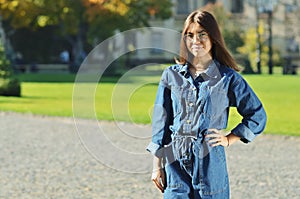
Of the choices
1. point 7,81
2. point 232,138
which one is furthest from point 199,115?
point 7,81

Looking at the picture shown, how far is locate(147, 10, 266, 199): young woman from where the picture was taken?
3.59 metres

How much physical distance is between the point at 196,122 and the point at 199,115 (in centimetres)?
4

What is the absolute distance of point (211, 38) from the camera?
12.1 feet

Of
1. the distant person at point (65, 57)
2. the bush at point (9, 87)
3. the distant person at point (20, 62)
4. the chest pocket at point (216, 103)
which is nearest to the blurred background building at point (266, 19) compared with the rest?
the distant person at point (65, 57)

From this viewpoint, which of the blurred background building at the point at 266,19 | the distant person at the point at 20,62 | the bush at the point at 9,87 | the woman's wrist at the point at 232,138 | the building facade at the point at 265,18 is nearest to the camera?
the woman's wrist at the point at 232,138

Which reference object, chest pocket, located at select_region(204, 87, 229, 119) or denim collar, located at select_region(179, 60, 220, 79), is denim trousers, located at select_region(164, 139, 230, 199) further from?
denim collar, located at select_region(179, 60, 220, 79)

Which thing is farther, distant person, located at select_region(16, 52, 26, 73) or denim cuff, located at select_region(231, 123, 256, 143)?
distant person, located at select_region(16, 52, 26, 73)

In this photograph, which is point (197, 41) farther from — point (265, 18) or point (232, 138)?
point (265, 18)

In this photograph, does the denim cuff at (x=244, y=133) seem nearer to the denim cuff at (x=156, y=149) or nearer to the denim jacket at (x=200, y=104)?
the denim jacket at (x=200, y=104)

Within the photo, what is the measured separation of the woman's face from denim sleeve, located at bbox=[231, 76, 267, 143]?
0.22m

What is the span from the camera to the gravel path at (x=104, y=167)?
7.48 m

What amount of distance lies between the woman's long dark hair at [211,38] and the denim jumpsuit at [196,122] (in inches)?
2.0

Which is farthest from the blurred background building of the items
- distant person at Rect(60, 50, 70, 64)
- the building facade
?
distant person at Rect(60, 50, 70, 64)

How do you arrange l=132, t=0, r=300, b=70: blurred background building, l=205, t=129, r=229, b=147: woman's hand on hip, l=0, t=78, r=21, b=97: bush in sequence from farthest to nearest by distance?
l=132, t=0, r=300, b=70: blurred background building → l=0, t=78, r=21, b=97: bush → l=205, t=129, r=229, b=147: woman's hand on hip
